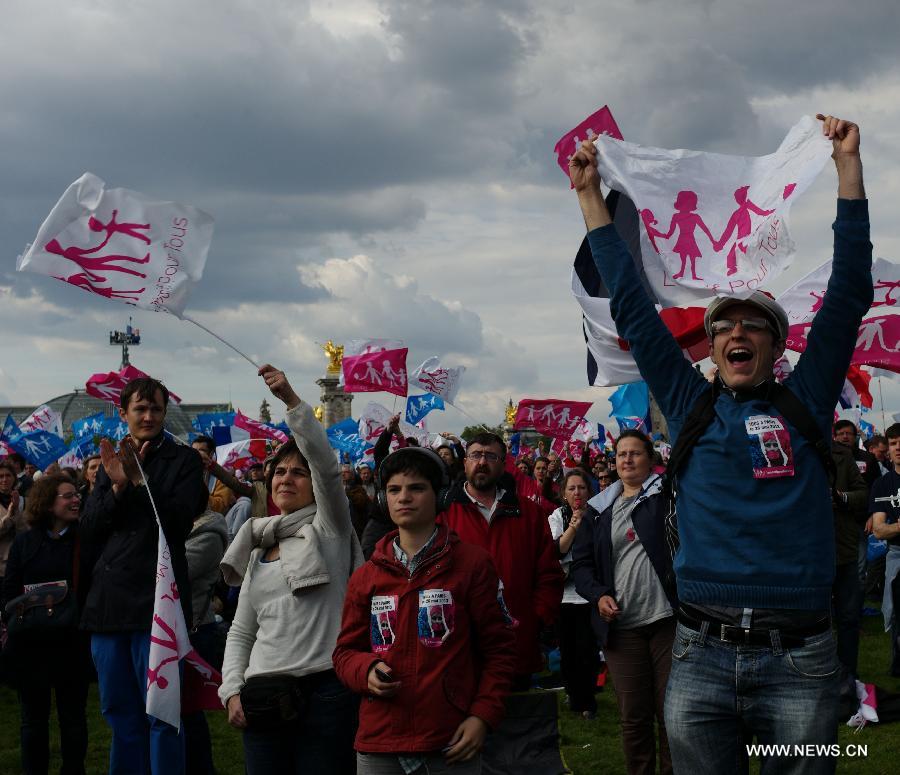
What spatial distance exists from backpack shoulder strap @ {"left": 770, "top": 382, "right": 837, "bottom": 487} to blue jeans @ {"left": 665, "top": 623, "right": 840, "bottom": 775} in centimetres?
49

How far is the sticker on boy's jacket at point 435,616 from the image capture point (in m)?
3.58

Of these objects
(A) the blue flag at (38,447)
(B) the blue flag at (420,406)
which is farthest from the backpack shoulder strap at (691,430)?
(B) the blue flag at (420,406)

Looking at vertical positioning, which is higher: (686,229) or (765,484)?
(686,229)

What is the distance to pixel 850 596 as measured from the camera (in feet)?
26.7

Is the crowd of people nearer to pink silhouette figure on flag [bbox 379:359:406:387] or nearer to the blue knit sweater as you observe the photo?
the blue knit sweater

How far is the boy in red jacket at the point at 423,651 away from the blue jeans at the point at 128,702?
6.21ft

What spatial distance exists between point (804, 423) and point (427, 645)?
4.77 feet

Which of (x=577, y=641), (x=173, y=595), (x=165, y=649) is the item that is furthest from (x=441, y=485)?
(x=577, y=641)

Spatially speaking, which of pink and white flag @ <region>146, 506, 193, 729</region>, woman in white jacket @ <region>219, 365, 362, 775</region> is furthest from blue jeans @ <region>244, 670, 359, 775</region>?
pink and white flag @ <region>146, 506, 193, 729</region>

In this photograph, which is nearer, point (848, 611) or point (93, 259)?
point (93, 259)

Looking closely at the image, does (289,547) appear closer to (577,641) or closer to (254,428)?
(577,641)

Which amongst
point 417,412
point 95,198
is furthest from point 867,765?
point 417,412

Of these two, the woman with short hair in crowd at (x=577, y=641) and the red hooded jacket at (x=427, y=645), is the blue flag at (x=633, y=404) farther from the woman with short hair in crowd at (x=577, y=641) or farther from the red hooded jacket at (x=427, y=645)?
the red hooded jacket at (x=427, y=645)

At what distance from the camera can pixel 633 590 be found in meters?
5.78
